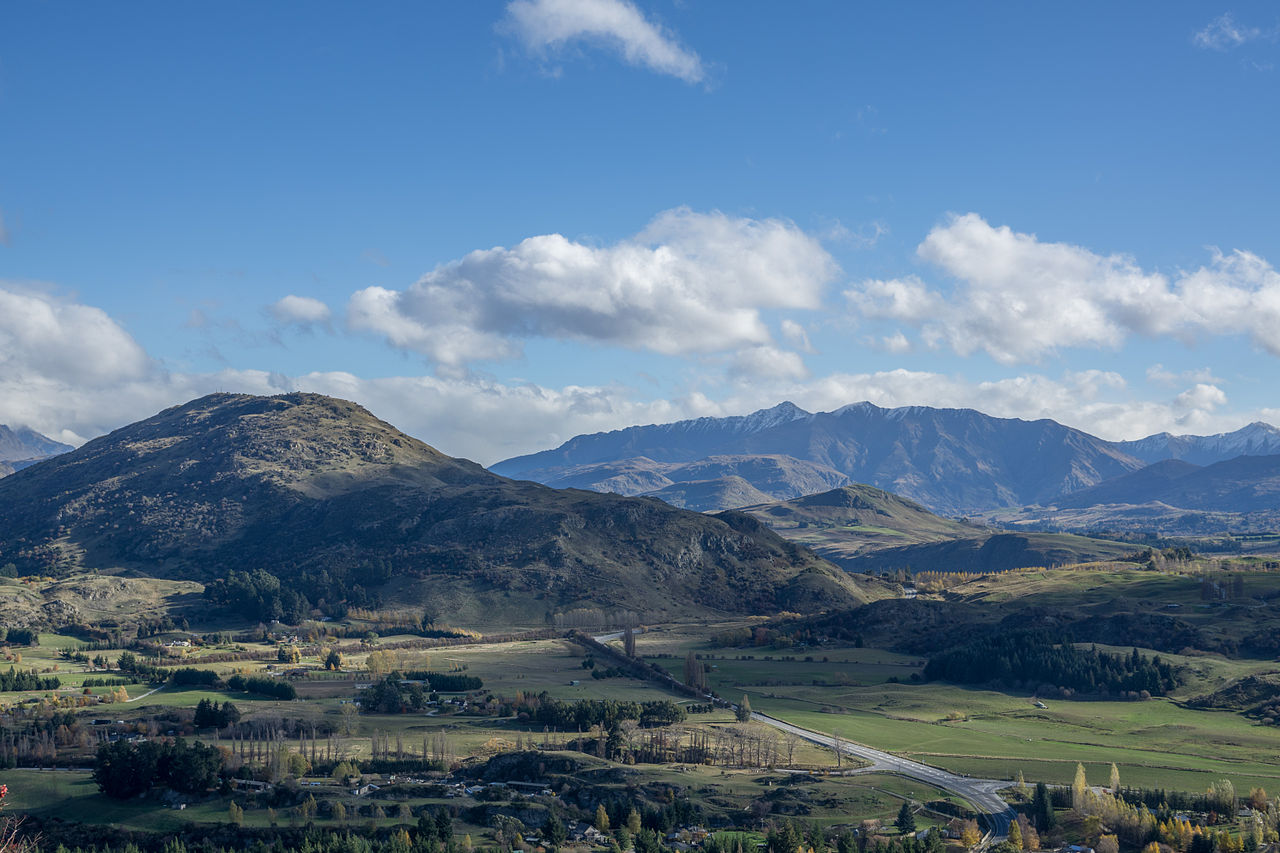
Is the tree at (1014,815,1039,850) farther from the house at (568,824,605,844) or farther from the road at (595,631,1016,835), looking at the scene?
the house at (568,824,605,844)

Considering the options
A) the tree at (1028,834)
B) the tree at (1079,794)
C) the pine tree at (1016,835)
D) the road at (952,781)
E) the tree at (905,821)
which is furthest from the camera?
the tree at (1079,794)

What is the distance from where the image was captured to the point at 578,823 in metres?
120

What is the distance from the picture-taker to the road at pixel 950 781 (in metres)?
122

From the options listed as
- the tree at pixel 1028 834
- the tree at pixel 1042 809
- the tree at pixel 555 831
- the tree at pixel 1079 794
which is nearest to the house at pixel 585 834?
the tree at pixel 555 831

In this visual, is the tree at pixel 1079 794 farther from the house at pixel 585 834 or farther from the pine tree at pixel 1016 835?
the house at pixel 585 834

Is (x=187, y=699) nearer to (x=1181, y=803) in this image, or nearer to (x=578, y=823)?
(x=578, y=823)

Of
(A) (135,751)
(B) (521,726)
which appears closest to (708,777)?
(B) (521,726)

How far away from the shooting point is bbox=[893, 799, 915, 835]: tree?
11588 cm

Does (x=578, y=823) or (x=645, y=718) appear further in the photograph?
(x=645, y=718)

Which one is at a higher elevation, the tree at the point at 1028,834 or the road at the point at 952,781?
the road at the point at 952,781

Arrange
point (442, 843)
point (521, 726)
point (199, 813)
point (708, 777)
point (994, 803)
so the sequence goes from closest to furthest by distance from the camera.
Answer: point (442, 843)
point (199, 813)
point (994, 803)
point (708, 777)
point (521, 726)

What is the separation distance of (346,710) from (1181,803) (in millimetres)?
119485

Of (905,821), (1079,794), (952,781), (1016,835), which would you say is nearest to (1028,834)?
(1016,835)

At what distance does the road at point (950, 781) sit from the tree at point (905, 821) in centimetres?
755
